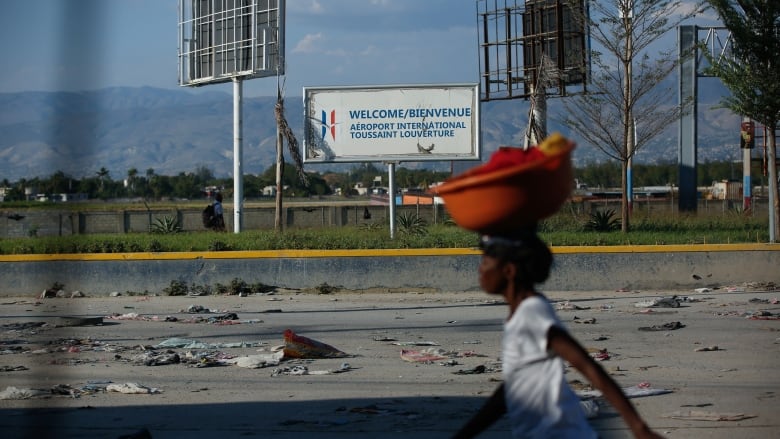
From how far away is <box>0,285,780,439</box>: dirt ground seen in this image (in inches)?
308

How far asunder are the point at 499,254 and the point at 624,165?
805 inches

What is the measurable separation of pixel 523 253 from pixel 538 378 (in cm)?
50

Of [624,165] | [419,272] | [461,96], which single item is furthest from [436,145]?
[419,272]

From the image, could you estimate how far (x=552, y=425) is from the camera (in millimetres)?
3953

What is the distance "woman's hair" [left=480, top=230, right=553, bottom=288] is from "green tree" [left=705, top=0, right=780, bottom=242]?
16614 millimetres

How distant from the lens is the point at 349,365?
34.0ft

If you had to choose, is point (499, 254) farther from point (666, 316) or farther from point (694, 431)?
point (666, 316)

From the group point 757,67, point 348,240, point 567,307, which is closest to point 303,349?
point 567,307

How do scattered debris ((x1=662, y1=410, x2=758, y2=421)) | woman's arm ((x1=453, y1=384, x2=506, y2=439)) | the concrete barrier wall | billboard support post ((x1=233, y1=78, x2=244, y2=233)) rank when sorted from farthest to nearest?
billboard support post ((x1=233, y1=78, x2=244, y2=233)) < the concrete barrier wall < scattered debris ((x1=662, y1=410, x2=758, y2=421)) < woman's arm ((x1=453, y1=384, x2=506, y2=439))

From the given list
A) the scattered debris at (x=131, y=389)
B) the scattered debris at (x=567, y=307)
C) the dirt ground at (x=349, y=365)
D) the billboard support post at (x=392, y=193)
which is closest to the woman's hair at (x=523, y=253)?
the dirt ground at (x=349, y=365)

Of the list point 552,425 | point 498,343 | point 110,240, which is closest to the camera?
point 552,425

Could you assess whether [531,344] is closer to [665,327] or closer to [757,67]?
[665,327]

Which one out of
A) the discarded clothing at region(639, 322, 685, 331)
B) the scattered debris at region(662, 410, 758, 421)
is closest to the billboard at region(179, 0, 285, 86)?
the discarded clothing at region(639, 322, 685, 331)

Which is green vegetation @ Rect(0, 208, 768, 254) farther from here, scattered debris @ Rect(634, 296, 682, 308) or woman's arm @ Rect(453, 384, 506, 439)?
woman's arm @ Rect(453, 384, 506, 439)
